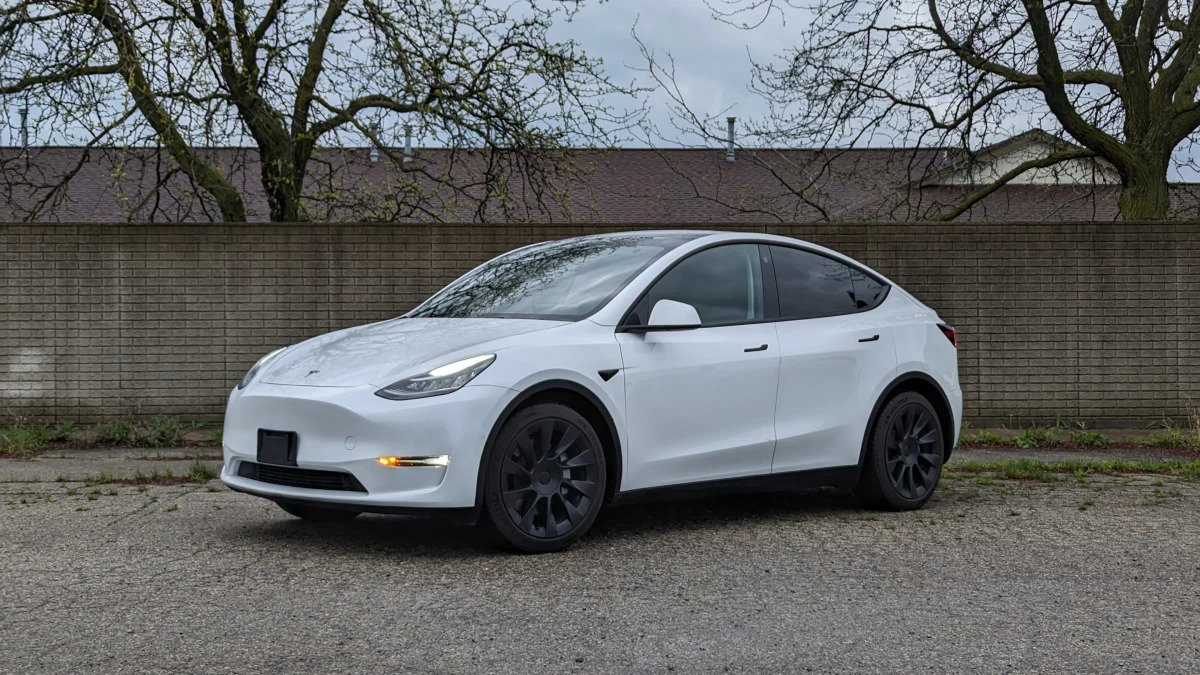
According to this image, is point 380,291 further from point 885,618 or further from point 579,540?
point 885,618

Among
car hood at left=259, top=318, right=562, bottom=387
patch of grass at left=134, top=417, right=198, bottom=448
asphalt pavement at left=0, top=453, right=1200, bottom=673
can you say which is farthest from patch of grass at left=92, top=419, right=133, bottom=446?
car hood at left=259, top=318, right=562, bottom=387

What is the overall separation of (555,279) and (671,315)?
34.2 inches

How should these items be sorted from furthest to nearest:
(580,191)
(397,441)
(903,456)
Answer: (580,191), (903,456), (397,441)

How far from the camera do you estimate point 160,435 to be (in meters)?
10.6

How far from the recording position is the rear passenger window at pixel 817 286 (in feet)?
22.8

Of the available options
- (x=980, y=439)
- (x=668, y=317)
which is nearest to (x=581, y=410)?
(x=668, y=317)

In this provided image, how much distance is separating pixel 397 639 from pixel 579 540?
6.19 feet

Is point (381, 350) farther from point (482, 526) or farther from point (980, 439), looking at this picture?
point (980, 439)

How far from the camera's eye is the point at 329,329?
1173 cm

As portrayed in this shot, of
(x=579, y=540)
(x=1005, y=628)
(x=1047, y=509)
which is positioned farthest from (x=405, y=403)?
(x=1047, y=509)

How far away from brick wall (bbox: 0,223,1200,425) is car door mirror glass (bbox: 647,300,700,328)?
585cm

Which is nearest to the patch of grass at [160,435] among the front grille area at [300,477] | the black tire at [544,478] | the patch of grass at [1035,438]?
the front grille area at [300,477]

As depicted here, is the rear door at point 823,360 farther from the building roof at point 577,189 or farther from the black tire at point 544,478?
the building roof at point 577,189

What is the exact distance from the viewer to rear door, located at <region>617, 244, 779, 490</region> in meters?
6.04
